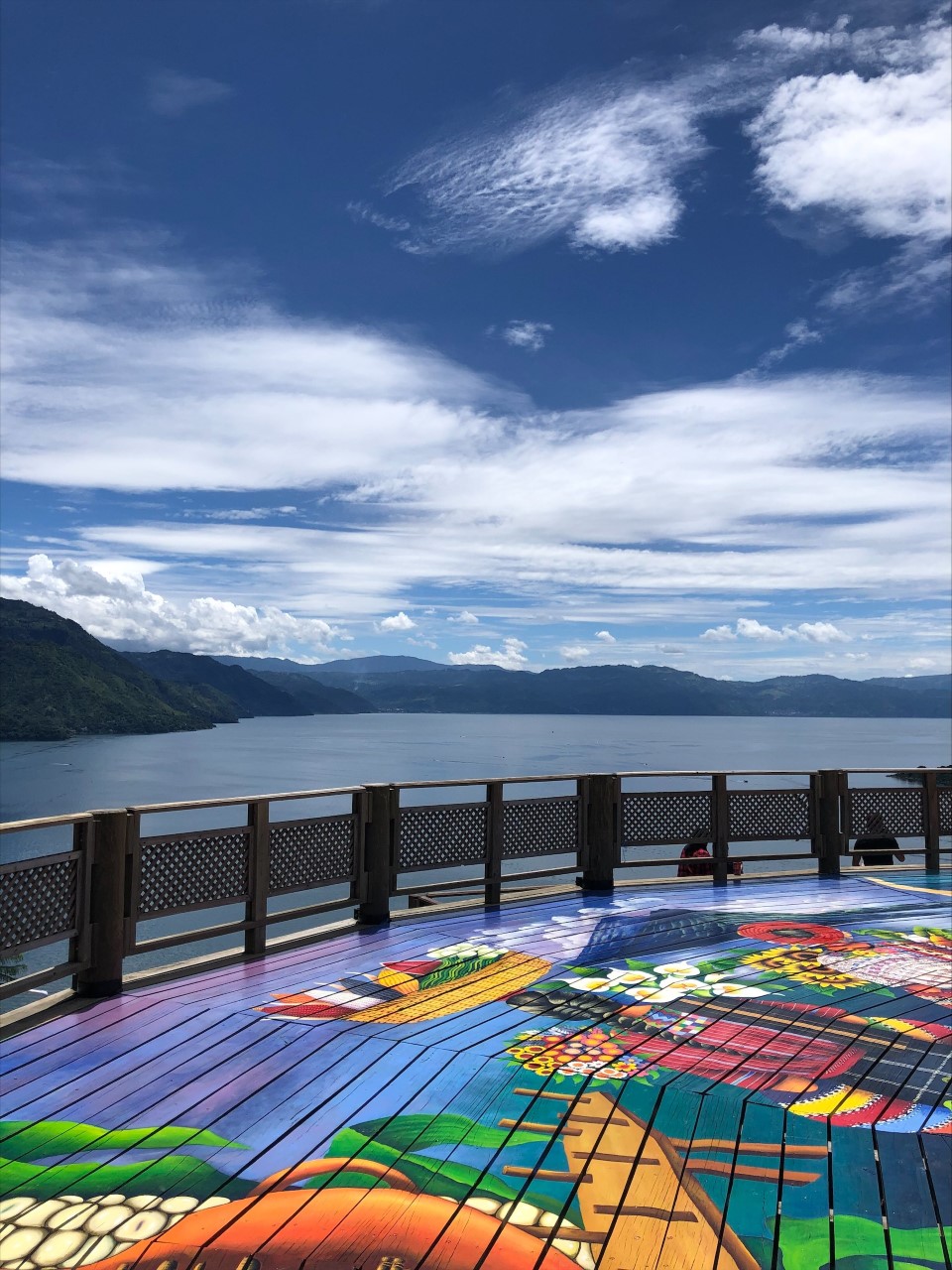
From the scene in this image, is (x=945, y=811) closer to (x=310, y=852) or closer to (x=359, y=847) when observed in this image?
(x=359, y=847)

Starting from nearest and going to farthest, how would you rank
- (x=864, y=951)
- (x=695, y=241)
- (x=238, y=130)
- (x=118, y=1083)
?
(x=118, y=1083) → (x=864, y=951) → (x=238, y=130) → (x=695, y=241)

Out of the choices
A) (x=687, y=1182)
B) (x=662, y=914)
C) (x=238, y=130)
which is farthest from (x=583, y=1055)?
(x=238, y=130)

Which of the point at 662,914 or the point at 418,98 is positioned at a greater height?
the point at 418,98

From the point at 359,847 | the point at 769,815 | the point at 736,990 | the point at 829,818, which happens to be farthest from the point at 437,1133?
the point at 829,818

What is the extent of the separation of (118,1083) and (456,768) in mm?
96628

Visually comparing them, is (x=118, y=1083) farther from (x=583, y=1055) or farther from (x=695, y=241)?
(x=695, y=241)

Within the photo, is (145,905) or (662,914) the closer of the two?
(145,905)

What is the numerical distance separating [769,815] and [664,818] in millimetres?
1234

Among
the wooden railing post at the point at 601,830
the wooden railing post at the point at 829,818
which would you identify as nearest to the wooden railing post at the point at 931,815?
the wooden railing post at the point at 829,818

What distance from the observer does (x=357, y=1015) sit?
14.6 ft

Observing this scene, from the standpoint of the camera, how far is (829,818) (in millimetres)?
8961

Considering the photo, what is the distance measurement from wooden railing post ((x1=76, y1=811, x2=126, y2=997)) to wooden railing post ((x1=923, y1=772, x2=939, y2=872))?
25.3 feet

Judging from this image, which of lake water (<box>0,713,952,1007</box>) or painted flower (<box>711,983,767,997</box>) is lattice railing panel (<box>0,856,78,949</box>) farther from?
lake water (<box>0,713,952,1007</box>)

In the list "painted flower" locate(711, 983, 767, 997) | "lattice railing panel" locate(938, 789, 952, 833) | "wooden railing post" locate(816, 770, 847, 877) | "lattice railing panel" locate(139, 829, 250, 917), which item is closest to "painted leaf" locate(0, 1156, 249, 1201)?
"lattice railing panel" locate(139, 829, 250, 917)
